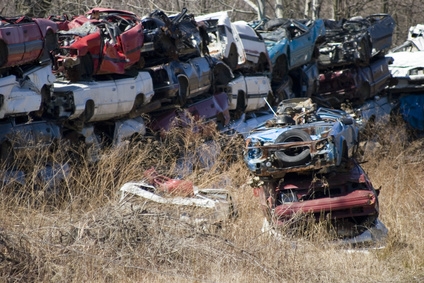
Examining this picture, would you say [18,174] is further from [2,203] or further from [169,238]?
[169,238]

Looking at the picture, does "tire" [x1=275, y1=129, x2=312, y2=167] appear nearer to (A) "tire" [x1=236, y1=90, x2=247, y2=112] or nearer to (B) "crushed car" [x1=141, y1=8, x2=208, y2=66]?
(B) "crushed car" [x1=141, y1=8, x2=208, y2=66]

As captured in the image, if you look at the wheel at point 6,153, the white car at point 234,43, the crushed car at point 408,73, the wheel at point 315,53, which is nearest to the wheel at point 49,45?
the wheel at point 6,153

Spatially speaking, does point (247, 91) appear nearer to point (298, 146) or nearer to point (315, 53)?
point (315, 53)

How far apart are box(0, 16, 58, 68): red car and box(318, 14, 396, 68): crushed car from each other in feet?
33.8

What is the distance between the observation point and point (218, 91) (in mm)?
17312

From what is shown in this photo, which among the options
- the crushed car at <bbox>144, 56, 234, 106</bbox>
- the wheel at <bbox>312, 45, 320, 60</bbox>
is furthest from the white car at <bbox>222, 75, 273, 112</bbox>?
the wheel at <bbox>312, 45, 320, 60</bbox>

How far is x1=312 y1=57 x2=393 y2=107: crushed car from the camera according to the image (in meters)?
21.3

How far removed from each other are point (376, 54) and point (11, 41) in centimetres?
1312

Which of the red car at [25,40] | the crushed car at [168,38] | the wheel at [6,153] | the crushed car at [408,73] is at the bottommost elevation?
the crushed car at [408,73]

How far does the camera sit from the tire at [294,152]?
32.4ft

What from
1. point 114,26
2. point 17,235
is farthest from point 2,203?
point 114,26

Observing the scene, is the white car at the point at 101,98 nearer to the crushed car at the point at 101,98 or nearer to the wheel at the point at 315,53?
the crushed car at the point at 101,98

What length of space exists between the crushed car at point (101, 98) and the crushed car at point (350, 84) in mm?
7739

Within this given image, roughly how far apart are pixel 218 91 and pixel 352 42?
5.30m
